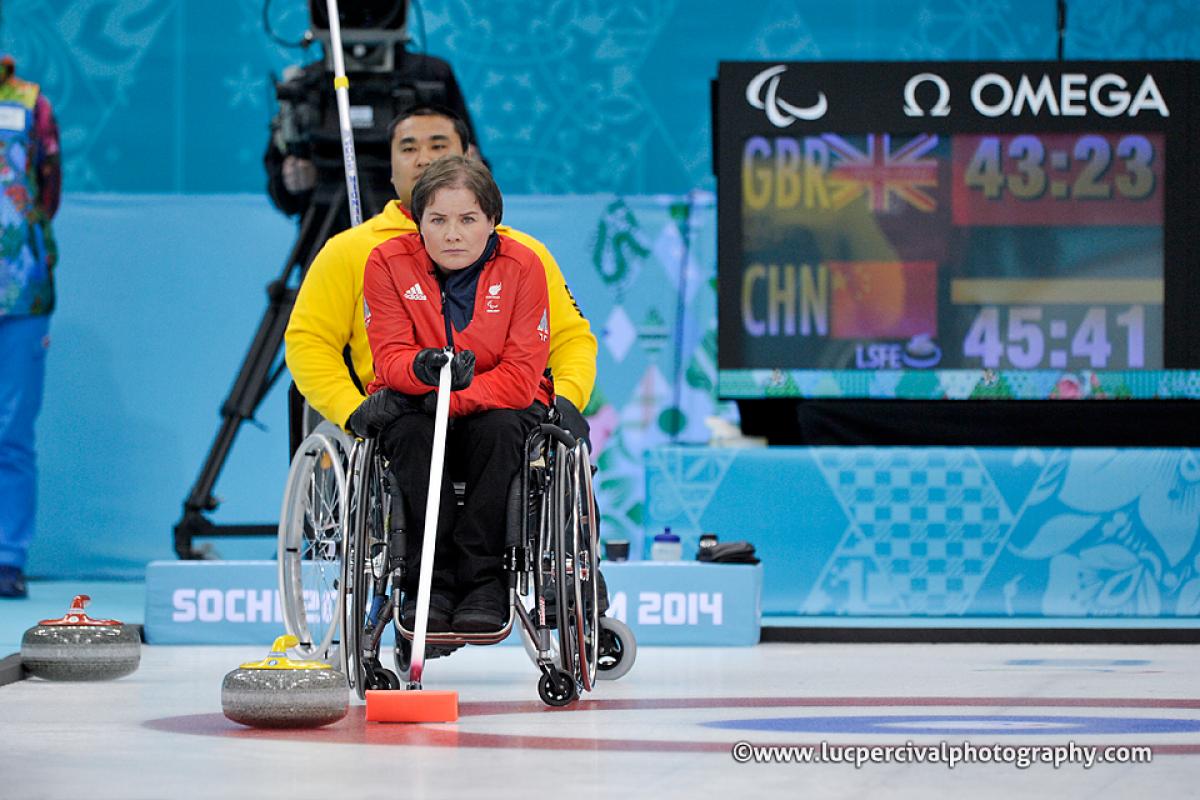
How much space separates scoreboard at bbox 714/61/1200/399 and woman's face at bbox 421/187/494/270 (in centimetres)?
194

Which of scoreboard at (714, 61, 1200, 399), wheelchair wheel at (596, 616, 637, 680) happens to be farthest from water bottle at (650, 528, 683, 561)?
wheelchair wheel at (596, 616, 637, 680)

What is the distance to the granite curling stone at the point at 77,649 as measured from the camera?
3.77 meters

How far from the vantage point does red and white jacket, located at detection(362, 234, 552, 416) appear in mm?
3447

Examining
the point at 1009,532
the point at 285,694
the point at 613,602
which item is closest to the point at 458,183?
the point at 285,694

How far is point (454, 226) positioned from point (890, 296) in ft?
7.07

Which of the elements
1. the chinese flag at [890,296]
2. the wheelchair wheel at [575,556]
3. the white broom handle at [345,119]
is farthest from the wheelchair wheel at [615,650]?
the chinese flag at [890,296]

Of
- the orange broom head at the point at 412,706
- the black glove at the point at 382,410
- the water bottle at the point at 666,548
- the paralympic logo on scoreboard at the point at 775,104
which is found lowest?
the orange broom head at the point at 412,706

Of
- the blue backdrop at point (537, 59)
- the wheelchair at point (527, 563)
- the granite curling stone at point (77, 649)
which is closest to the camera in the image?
the wheelchair at point (527, 563)

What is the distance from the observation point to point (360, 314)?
401 centimetres

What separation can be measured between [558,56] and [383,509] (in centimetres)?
390

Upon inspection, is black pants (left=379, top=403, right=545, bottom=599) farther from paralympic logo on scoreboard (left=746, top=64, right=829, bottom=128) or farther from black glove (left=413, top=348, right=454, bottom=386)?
paralympic logo on scoreboard (left=746, top=64, right=829, bottom=128)

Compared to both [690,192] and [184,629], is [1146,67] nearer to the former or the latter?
[690,192]

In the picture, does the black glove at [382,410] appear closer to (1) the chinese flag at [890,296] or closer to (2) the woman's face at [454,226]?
(2) the woman's face at [454,226]

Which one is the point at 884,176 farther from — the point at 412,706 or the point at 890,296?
the point at 412,706
